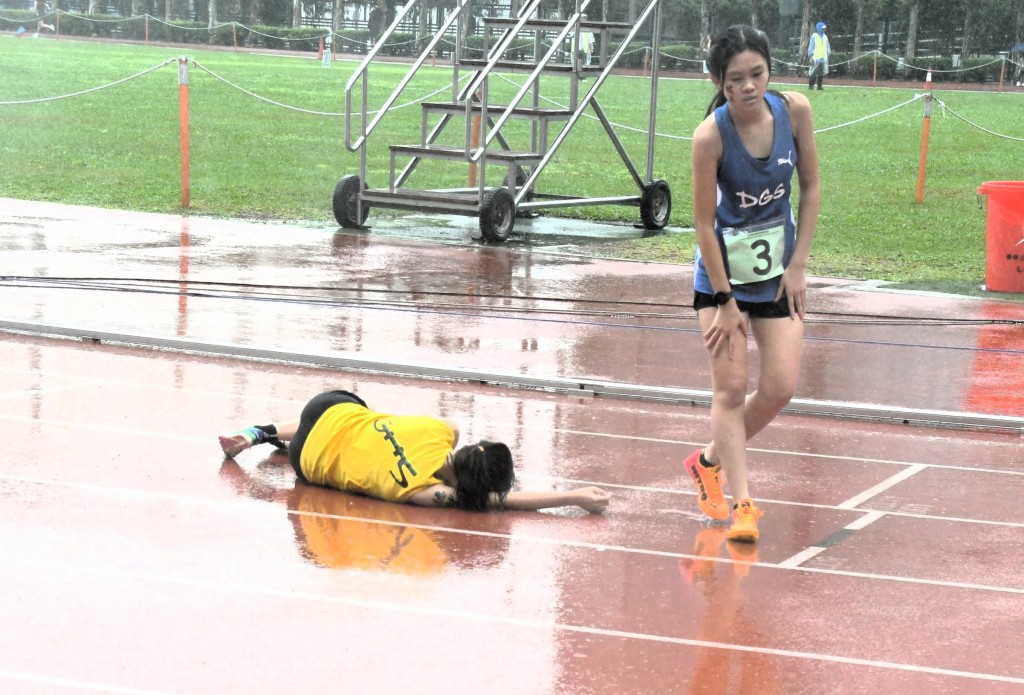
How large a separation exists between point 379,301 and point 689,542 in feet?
19.2

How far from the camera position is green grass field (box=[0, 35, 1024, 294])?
17.3 meters

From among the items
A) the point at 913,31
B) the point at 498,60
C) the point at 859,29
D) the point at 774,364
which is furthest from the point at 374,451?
the point at 859,29

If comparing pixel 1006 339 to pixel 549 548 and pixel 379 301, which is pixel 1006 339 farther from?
pixel 549 548

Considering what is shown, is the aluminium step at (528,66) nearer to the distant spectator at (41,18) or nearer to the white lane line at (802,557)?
the white lane line at (802,557)

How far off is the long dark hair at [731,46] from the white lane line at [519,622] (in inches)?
82.8

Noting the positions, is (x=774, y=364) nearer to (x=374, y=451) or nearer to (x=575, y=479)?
(x=575, y=479)

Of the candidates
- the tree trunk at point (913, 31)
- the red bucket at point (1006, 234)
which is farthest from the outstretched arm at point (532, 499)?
the tree trunk at point (913, 31)

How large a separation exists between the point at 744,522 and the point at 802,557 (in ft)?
0.83

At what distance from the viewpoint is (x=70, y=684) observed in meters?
4.30

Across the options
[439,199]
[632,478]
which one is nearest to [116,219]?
[439,199]

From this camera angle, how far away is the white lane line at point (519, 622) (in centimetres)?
467

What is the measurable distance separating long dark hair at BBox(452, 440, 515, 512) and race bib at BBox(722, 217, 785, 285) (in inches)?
45.2

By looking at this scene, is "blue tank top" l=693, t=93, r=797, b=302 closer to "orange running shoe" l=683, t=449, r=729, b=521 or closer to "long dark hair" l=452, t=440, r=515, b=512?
"orange running shoe" l=683, t=449, r=729, b=521

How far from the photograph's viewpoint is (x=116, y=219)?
643 inches
